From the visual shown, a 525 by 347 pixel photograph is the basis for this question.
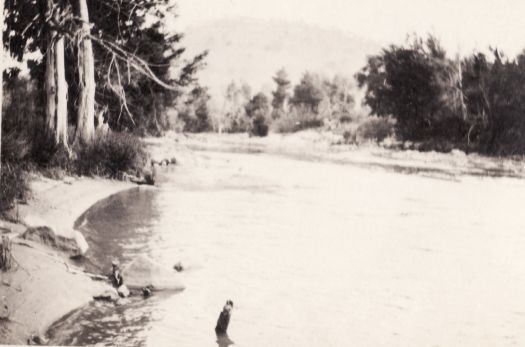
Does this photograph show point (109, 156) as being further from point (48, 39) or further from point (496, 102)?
point (496, 102)

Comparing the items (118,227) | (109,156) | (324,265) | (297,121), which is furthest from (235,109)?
(297,121)

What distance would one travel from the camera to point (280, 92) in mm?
8234

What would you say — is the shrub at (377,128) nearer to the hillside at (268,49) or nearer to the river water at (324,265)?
the river water at (324,265)

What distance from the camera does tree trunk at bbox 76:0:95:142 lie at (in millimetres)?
9438

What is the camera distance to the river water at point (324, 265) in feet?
12.3

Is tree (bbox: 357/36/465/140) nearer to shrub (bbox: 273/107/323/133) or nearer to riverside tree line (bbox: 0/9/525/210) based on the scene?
riverside tree line (bbox: 0/9/525/210)

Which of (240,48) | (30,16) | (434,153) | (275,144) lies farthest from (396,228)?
(275,144)

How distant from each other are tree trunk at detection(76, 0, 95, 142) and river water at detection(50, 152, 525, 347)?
179 centimetres

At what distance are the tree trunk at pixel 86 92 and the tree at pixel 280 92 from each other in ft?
9.54

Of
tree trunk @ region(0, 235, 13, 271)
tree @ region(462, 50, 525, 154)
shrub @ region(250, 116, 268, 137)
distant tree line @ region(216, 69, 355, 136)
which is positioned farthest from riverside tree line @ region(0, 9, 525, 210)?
tree trunk @ region(0, 235, 13, 271)

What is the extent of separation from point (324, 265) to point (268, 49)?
1.90 metres

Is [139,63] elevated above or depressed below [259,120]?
above

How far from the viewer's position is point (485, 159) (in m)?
5.66

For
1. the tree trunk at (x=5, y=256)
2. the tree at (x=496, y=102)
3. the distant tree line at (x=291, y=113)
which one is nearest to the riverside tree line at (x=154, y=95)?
the tree at (x=496, y=102)
